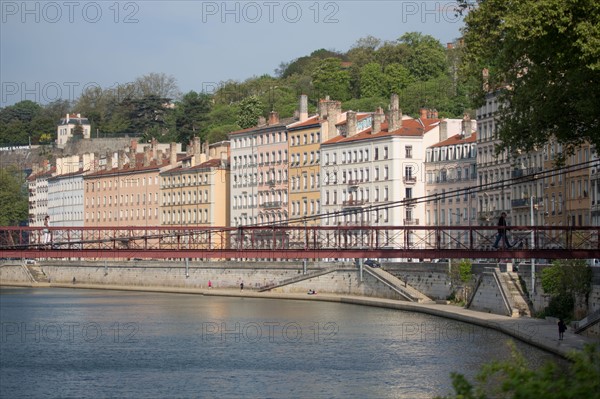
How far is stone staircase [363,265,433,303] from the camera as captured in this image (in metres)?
80.6

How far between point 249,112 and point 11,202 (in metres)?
32.1

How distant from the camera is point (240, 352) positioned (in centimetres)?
5775

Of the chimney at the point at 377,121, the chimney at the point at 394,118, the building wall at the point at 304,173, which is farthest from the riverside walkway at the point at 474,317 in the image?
the chimney at the point at 377,121

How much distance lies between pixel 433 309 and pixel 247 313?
11.7m

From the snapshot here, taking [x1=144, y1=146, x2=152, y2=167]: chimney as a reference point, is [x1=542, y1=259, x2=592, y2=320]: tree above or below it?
below

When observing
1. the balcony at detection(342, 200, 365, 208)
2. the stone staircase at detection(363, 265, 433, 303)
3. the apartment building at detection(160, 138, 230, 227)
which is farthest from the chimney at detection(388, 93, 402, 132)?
the apartment building at detection(160, 138, 230, 227)

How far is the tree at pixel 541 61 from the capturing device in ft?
136

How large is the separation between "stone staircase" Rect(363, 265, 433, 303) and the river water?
2.74 m

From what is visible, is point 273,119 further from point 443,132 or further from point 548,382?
point 548,382

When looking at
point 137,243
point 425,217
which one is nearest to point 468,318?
point 425,217

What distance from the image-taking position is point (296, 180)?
125m

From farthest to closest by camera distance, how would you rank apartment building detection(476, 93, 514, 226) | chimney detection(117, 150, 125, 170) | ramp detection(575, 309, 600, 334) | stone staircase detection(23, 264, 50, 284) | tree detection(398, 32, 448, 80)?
tree detection(398, 32, 448, 80), chimney detection(117, 150, 125, 170), stone staircase detection(23, 264, 50, 284), apartment building detection(476, 93, 514, 226), ramp detection(575, 309, 600, 334)

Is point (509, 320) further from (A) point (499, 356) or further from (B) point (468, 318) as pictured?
(A) point (499, 356)

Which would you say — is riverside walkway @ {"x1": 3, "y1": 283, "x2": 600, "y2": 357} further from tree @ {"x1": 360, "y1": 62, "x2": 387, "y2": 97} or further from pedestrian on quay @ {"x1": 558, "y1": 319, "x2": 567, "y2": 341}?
tree @ {"x1": 360, "y1": 62, "x2": 387, "y2": 97}
